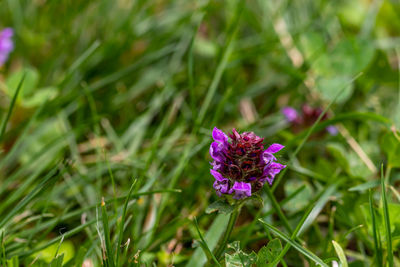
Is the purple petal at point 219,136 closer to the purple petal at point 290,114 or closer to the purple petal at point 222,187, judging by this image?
the purple petal at point 222,187

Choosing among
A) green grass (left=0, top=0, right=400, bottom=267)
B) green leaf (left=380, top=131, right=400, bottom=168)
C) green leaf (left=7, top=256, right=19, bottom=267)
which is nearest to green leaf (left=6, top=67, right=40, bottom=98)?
green grass (left=0, top=0, right=400, bottom=267)

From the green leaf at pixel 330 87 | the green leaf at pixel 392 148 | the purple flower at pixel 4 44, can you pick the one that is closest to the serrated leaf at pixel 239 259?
the green leaf at pixel 392 148

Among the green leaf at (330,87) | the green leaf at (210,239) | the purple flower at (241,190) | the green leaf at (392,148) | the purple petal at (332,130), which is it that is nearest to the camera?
the purple flower at (241,190)

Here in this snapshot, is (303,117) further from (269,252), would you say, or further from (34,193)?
(34,193)

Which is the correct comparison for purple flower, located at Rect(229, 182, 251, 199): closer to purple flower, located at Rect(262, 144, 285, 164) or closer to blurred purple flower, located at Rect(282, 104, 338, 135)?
purple flower, located at Rect(262, 144, 285, 164)

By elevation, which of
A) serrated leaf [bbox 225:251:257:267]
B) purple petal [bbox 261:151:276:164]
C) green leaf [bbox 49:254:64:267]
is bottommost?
serrated leaf [bbox 225:251:257:267]

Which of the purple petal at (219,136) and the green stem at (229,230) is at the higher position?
the purple petal at (219,136)

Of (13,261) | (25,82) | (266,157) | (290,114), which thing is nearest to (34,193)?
(13,261)

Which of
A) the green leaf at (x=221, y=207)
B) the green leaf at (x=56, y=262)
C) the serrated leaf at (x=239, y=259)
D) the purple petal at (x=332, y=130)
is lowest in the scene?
the purple petal at (x=332, y=130)
